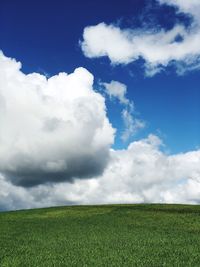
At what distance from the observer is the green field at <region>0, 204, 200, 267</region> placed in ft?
91.1

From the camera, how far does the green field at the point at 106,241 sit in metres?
27.8

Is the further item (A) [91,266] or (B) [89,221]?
(B) [89,221]

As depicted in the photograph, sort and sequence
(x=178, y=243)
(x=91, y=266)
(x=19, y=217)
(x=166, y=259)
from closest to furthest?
(x=91, y=266) < (x=166, y=259) < (x=178, y=243) < (x=19, y=217)

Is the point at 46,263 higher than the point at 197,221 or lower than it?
lower

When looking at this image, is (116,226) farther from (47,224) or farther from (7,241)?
(7,241)

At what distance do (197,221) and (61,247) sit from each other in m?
26.7

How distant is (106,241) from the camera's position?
37562 millimetres

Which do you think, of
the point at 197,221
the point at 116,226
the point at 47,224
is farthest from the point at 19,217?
the point at 197,221

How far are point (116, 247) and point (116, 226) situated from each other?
18487 millimetres

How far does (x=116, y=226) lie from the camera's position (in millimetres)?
52094

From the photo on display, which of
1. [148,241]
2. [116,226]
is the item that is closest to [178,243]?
[148,241]

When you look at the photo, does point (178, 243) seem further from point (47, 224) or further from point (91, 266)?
point (47, 224)

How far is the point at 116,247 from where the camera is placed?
33.8 metres

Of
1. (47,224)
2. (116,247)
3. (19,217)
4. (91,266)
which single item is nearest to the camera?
(91,266)
